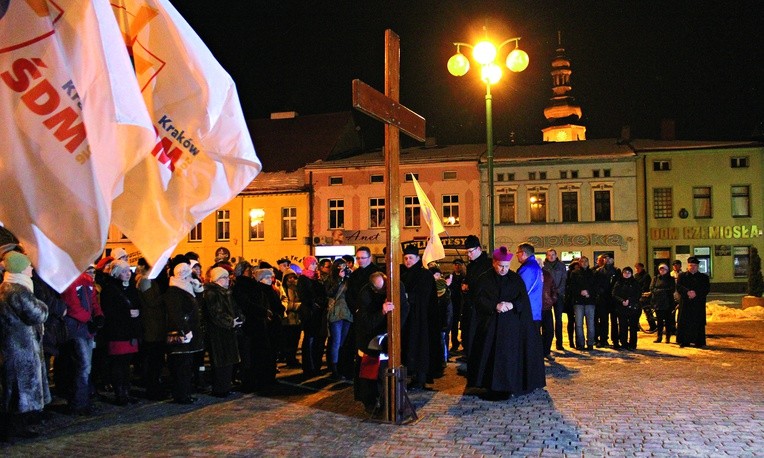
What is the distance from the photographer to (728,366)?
12.4 m

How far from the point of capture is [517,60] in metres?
16.1

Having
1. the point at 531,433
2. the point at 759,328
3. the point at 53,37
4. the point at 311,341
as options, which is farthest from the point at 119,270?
the point at 759,328

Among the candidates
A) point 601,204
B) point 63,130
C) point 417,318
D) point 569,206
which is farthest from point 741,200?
point 63,130

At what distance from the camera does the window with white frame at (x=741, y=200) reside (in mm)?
41375

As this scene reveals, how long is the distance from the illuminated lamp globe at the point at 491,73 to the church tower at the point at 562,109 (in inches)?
2391

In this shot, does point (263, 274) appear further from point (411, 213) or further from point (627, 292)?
point (411, 213)

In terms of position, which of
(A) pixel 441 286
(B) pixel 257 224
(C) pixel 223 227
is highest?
(B) pixel 257 224

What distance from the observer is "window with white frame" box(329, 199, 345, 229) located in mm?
44969

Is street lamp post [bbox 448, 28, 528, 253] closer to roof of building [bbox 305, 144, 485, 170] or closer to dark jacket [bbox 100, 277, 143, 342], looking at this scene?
dark jacket [bbox 100, 277, 143, 342]

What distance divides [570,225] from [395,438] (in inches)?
1446

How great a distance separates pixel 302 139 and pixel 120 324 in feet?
133

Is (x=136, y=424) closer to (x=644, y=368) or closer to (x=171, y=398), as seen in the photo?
(x=171, y=398)

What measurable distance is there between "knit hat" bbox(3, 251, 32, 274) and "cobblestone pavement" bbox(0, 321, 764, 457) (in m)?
1.77

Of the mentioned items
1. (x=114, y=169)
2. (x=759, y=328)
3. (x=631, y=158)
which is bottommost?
(x=759, y=328)
